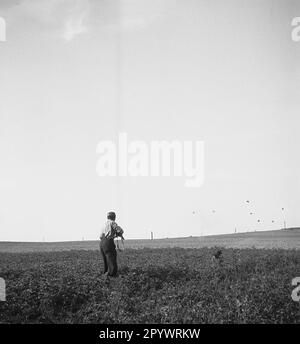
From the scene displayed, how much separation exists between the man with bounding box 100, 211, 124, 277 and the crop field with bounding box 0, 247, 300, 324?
46cm

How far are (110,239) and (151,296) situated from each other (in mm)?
2581

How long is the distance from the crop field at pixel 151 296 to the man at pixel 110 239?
46cm

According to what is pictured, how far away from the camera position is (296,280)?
13562 millimetres

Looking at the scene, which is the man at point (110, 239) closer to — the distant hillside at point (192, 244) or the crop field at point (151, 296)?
the crop field at point (151, 296)

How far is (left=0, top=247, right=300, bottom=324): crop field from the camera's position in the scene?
32.8ft

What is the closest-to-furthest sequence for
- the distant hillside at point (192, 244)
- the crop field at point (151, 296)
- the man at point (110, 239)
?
the crop field at point (151, 296) < the man at point (110, 239) < the distant hillside at point (192, 244)

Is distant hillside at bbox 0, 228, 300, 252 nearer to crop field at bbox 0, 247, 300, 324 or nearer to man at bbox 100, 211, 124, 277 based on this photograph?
crop field at bbox 0, 247, 300, 324

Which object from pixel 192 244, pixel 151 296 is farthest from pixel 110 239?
pixel 192 244

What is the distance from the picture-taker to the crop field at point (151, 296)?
9.99m

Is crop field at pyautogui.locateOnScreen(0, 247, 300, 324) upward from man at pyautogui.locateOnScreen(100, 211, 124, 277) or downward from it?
downward

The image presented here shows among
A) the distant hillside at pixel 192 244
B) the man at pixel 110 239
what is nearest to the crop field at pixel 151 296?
the man at pixel 110 239

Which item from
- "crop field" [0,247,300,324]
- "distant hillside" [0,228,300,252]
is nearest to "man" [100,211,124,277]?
"crop field" [0,247,300,324]

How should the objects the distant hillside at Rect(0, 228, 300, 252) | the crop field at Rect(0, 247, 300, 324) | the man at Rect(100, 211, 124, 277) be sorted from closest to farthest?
the crop field at Rect(0, 247, 300, 324) → the man at Rect(100, 211, 124, 277) → the distant hillside at Rect(0, 228, 300, 252)

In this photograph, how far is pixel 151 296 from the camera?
12.0 metres
